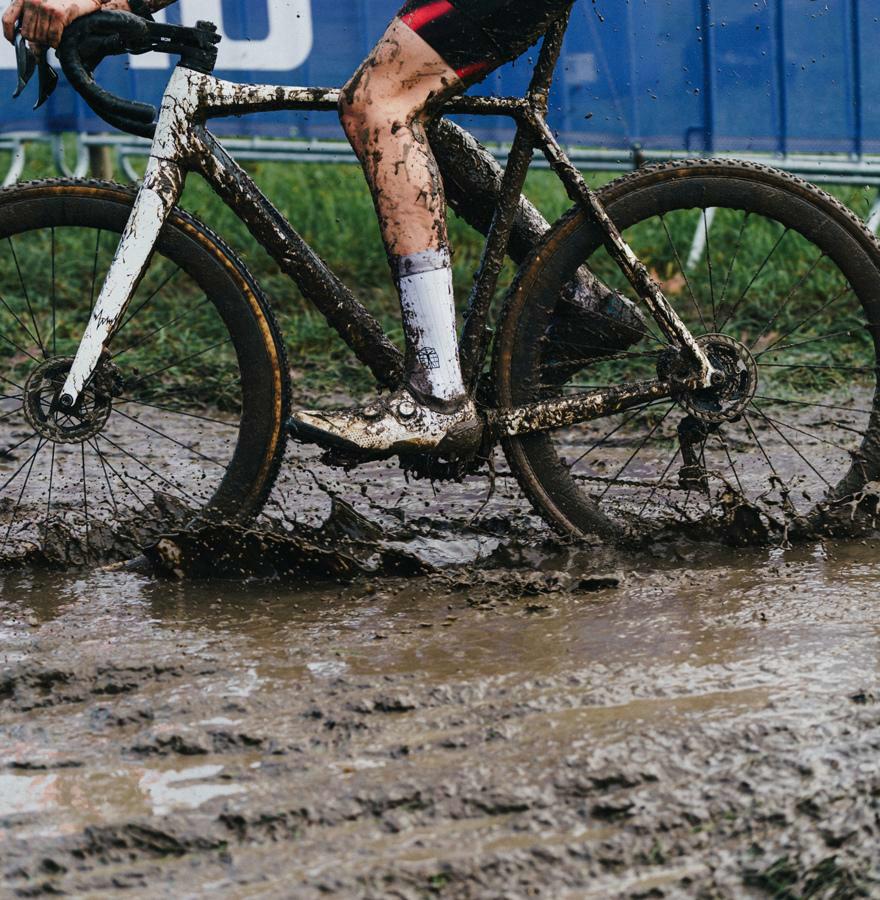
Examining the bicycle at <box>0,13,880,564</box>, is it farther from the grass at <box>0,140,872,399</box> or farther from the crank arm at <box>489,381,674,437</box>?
the grass at <box>0,140,872,399</box>

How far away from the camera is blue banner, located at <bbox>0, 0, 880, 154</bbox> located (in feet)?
21.3

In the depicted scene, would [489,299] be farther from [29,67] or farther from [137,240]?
[29,67]

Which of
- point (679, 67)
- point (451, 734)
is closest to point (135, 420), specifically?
point (451, 734)

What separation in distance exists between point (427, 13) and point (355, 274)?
146 inches

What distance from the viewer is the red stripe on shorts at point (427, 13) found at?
11.0ft

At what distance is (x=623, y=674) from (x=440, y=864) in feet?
2.64

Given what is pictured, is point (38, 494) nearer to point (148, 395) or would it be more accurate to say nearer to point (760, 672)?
point (148, 395)

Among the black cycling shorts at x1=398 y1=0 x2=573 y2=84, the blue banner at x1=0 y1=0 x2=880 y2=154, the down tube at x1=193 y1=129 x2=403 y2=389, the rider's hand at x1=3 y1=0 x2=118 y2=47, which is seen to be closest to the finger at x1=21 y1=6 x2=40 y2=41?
the rider's hand at x1=3 y1=0 x2=118 y2=47

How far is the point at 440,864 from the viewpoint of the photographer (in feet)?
7.31

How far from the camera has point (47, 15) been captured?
11.1ft

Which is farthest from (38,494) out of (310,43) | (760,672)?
(310,43)

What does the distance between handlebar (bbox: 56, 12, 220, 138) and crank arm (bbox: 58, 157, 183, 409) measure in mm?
160

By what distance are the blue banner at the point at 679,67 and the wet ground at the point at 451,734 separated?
350cm

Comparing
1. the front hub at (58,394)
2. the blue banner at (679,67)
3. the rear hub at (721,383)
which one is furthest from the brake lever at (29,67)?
the blue banner at (679,67)
